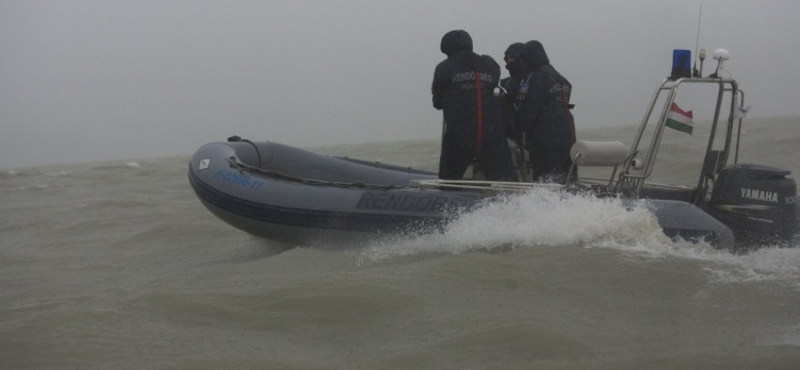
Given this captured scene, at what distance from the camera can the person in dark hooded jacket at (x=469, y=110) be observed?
484 centimetres

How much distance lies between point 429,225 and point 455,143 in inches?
23.1

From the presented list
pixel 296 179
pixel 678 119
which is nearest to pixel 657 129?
pixel 678 119

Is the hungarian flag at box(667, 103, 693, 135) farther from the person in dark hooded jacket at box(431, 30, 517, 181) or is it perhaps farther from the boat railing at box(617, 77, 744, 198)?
the person in dark hooded jacket at box(431, 30, 517, 181)

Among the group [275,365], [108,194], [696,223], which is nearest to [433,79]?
[696,223]

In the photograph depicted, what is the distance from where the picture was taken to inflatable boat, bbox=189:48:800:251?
13.7ft

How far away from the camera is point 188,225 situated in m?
6.54

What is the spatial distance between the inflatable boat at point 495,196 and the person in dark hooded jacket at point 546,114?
0.50ft

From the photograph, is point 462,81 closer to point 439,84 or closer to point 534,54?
point 439,84

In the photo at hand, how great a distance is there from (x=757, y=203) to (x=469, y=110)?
57.5 inches

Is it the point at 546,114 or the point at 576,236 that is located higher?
the point at 546,114

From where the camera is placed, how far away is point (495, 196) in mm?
4496

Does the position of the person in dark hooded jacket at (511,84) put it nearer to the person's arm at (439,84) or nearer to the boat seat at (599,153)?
the person's arm at (439,84)

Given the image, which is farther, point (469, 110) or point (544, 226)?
point (469, 110)

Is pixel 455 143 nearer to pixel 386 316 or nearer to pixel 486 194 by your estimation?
pixel 486 194
